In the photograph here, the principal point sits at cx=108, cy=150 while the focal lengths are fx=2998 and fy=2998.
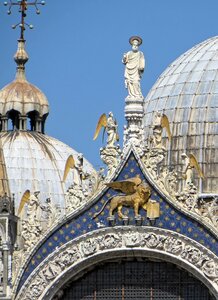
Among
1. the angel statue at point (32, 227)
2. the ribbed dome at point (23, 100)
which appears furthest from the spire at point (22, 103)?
the angel statue at point (32, 227)

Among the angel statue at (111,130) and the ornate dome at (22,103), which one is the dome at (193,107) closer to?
the angel statue at (111,130)

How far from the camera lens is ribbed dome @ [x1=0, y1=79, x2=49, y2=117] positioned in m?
73.2

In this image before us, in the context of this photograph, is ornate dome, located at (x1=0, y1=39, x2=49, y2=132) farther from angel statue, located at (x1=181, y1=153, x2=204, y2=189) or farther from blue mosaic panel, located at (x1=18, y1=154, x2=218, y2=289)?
angel statue, located at (x1=181, y1=153, x2=204, y2=189)

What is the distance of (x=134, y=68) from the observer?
58.1m

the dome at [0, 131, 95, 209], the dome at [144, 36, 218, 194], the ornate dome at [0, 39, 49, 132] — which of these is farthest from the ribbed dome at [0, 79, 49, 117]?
the dome at [144, 36, 218, 194]

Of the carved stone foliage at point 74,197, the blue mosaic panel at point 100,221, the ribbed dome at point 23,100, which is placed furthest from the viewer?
the ribbed dome at point 23,100

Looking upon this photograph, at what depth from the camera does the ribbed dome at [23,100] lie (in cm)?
7325

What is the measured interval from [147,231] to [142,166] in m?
1.25

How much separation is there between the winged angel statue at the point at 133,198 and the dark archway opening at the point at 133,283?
1092 mm

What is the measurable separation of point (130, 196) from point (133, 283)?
1.78m

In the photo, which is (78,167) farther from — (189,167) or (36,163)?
(36,163)

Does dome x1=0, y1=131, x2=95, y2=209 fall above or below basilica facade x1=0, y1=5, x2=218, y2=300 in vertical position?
above

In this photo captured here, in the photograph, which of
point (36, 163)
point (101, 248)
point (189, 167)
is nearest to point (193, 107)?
point (189, 167)

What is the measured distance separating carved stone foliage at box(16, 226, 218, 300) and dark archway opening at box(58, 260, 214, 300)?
499mm
